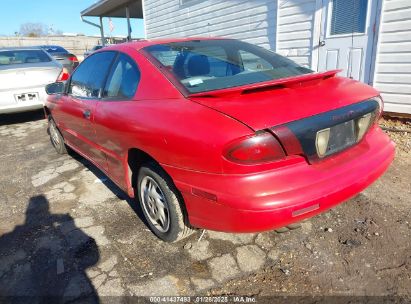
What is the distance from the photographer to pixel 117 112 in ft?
8.68

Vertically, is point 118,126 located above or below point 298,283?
above

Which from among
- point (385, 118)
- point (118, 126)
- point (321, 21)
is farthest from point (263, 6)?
point (118, 126)

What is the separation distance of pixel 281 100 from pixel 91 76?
86.8 inches

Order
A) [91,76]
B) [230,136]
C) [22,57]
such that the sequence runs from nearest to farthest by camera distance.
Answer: [230,136], [91,76], [22,57]

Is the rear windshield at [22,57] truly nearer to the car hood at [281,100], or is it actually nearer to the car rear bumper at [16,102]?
the car rear bumper at [16,102]

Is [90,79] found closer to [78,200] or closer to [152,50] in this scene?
[152,50]

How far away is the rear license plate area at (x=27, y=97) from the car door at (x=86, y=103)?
3.09 meters

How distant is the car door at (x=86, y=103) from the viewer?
10.3 ft

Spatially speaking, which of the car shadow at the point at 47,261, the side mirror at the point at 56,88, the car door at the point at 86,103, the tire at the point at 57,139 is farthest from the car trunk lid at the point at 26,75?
the car shadow at the point at 47,261

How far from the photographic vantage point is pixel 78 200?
350 centimetres

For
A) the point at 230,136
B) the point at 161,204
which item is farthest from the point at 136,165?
the point at 230,136

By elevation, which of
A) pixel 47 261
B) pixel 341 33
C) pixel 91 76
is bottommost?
pixel 47 261

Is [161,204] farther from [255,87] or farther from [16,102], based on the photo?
[16,102]

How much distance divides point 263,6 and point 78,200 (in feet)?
19.5
